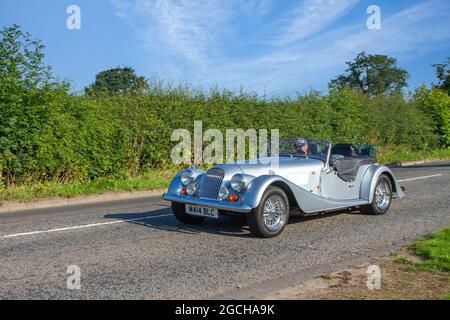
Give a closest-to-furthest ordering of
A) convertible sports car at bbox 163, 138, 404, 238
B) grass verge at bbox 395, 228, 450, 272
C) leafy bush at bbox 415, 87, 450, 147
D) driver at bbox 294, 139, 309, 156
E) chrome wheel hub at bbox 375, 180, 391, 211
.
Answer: grass verge at bbox 395, 228, 450, 272
convertible sports car at bbox 163, 138, 404, 238
driver at bbox 294, 139, 309, 156
chrome wheel hub at bbox 375, 180, 391, 211
leafy bush at bbox 415, 87, 450, 147

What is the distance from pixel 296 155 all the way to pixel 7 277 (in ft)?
17.2

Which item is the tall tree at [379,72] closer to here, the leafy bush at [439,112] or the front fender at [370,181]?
the leafy bush at [439,112]

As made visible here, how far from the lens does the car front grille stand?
7726 millimetres

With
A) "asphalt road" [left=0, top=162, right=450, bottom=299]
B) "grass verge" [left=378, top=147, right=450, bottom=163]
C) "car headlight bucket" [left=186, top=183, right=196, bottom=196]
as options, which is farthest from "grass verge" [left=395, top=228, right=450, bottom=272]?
A: "grass verge" [left=378, top=147, right=450, bottom=163]

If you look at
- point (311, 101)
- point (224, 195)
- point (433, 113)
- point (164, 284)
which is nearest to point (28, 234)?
point (224, 195)

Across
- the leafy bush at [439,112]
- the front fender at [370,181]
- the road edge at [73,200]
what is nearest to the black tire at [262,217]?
the front fender at [370,181]

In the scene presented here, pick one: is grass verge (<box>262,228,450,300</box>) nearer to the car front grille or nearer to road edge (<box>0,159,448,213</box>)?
the car front grille

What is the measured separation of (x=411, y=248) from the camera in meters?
6.71

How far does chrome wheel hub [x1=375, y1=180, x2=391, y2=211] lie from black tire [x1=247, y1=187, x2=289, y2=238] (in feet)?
8.75

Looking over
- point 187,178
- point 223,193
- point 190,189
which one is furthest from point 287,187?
point 187,178

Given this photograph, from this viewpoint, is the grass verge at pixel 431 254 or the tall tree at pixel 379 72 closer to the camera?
the grass verge at pixel 431 254

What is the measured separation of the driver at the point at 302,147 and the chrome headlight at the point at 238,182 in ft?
6.57

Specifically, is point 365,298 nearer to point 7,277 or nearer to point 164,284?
point 164,284

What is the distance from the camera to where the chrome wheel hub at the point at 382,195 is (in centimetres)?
959
